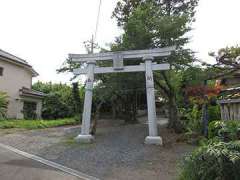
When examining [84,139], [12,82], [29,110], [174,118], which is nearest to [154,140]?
[84,139]

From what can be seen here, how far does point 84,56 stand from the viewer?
12047 mm

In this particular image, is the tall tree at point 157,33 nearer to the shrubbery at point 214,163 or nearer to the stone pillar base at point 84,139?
the stone pillar base at point 84,139

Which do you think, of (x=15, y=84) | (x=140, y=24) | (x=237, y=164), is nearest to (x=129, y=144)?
(x=140, y=24)

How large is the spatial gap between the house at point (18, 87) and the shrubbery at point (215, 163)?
65.3ft

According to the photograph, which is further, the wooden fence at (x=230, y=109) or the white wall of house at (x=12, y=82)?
the white wall of house at (x=12, y=82)

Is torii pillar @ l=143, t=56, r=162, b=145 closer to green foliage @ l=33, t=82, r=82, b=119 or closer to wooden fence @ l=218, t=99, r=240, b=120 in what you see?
wooden fence @ l=218, t=99, r=240, b=120

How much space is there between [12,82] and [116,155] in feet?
57.9

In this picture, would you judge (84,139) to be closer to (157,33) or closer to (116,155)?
(116,155)

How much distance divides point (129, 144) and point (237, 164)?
20.1ft

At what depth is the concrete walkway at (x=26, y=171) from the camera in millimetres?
5988

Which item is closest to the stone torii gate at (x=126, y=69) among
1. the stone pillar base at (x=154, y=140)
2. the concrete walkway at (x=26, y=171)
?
the stone pillar base at (x=154, y=140)

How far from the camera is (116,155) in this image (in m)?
8.43

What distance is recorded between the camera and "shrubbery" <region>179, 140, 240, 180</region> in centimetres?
448

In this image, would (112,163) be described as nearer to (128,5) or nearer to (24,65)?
(128,5)
